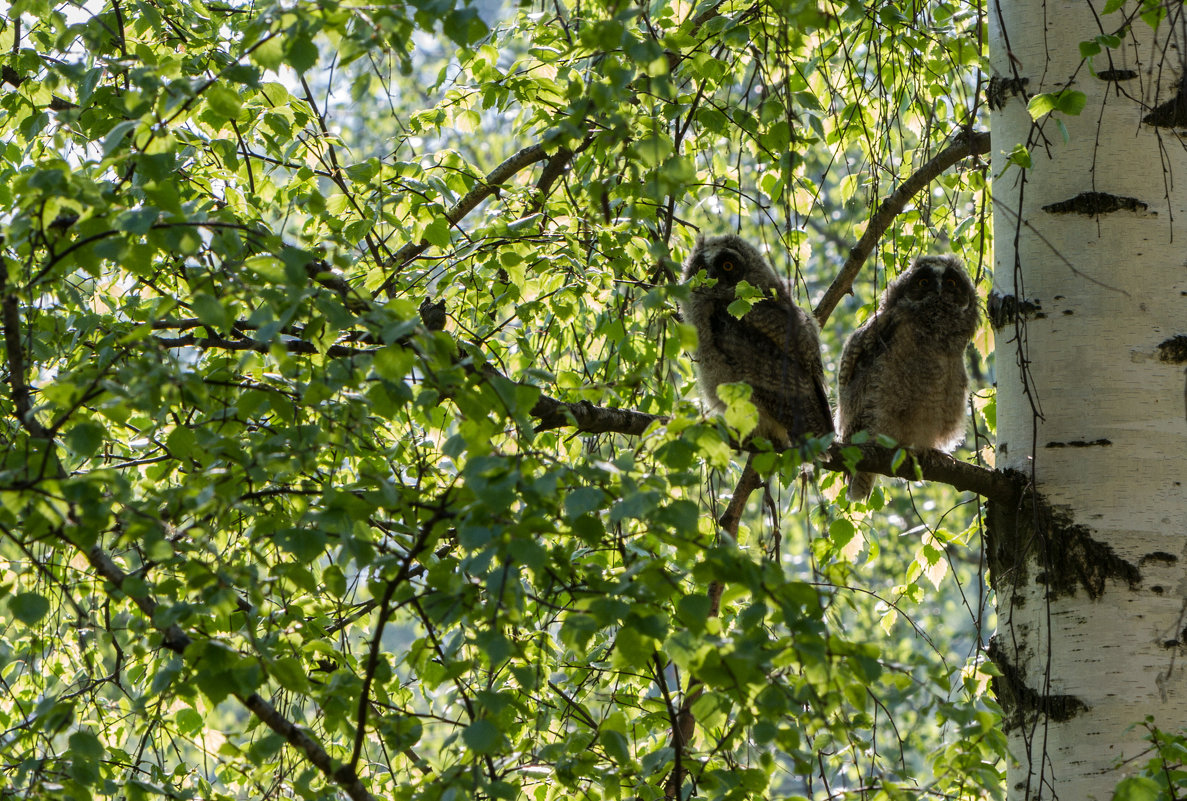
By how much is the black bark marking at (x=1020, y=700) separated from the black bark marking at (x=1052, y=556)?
145 millimetres

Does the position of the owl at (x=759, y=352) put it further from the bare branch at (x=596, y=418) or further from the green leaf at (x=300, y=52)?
the green leaf at (x=300, y=52)

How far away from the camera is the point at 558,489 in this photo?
58.6 inches

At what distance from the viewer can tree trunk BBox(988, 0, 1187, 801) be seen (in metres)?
2.13

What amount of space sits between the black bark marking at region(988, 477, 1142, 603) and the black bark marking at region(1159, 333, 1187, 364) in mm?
419

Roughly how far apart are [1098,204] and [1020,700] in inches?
44.3

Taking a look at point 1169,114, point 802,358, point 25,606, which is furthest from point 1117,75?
point 25,606

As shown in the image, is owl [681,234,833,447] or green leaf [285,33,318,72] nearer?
green leaf [285,33,318,72]

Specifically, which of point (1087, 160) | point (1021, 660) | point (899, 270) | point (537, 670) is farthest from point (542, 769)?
point (899, 270)

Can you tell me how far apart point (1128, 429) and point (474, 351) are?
1426mm

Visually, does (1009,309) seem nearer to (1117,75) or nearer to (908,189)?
(1117,75)

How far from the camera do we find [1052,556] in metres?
2.26

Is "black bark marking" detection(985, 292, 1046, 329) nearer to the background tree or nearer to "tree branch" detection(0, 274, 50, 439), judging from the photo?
the background tree

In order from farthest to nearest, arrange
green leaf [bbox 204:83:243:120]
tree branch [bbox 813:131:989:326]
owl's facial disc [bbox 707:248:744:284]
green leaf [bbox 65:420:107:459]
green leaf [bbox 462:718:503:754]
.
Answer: owl's facial disc [bbox 707:248:744:284], tree branch [bbox 813:131:989:326], green leaf [bbox 204:83:243:120], green leaf [bbox 65:420:107:459], green leaf [bbox 462:718:503:754]

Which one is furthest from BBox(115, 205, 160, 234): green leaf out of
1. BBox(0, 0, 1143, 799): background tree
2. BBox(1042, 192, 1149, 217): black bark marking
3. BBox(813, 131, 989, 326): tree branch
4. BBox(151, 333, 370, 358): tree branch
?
BBox(813, 131, 989, 326): tree branch
